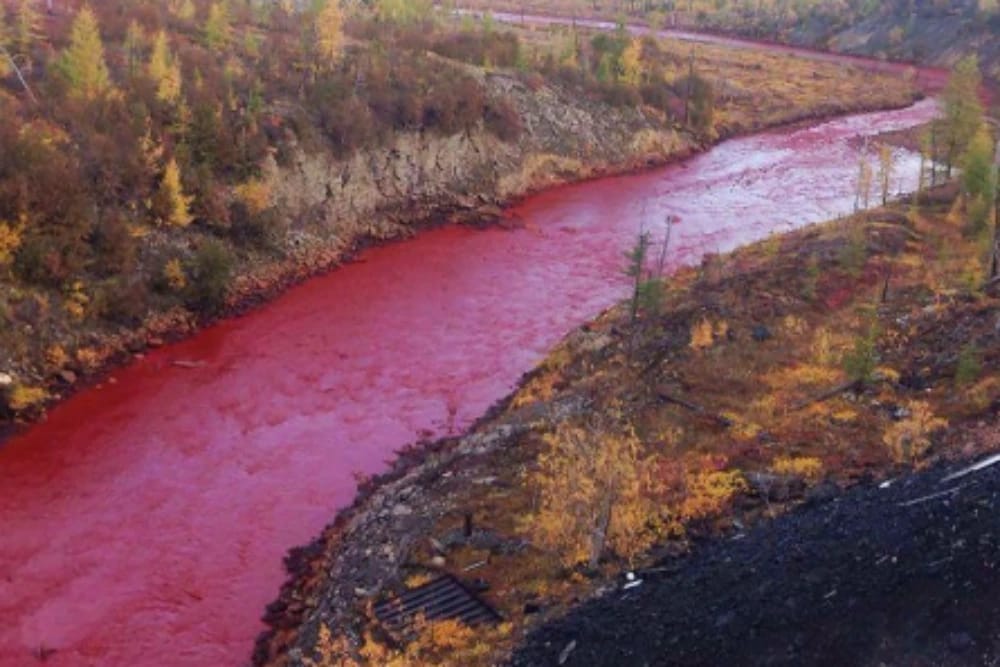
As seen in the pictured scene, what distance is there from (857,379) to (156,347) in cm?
2424

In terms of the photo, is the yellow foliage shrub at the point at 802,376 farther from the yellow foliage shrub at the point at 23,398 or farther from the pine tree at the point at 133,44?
the pine tree at the point at 133,44

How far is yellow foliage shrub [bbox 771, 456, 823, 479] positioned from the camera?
23781 mm

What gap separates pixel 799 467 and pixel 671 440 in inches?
147

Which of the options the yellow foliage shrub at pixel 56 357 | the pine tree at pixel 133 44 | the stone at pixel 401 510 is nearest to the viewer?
the stone at pixel 401 510

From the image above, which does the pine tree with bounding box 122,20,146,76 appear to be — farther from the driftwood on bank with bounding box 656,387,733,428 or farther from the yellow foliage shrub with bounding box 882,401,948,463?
the yellow foliage shrub with bounding box 882,401,948,463

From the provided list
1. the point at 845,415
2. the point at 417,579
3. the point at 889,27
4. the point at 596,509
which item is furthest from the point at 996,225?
the point at 889,27

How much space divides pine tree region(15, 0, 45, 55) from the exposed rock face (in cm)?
1325

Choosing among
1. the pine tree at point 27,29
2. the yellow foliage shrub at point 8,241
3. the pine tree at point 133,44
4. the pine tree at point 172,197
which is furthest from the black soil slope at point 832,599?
the pine tree at point 27,29

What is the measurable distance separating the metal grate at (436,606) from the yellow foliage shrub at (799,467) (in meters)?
8.08

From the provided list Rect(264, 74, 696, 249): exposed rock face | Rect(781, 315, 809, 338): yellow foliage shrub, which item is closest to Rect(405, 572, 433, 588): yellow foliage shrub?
Rect(781, 315, 809, 338): yellow foliage shrub

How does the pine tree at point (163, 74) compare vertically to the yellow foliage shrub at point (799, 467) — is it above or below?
above

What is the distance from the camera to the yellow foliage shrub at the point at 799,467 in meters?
23.8

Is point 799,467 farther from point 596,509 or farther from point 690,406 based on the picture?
point 596,509

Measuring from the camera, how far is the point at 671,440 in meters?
26.7
